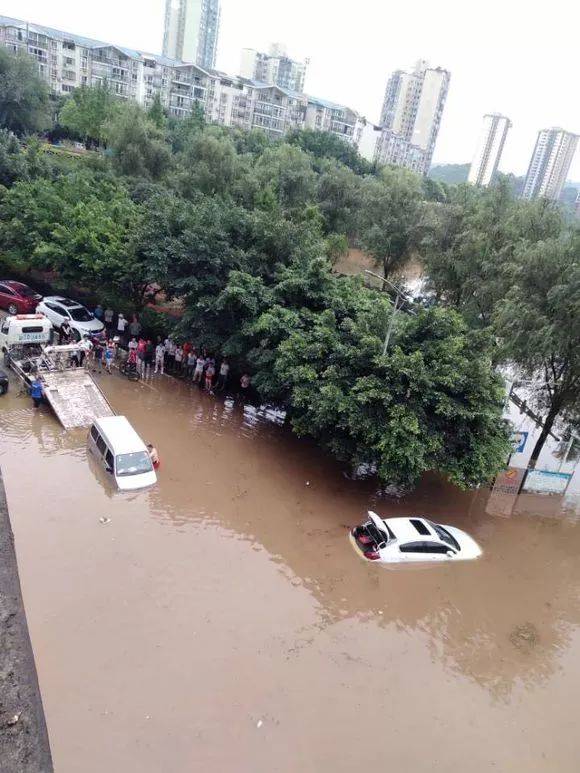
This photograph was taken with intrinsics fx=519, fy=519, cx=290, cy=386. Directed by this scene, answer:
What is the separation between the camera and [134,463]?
1416cm

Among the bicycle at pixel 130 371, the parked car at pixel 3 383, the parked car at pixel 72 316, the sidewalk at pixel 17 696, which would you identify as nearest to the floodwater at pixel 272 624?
the sidewalk at pixel 17 696

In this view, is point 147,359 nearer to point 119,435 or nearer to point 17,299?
point 17,299

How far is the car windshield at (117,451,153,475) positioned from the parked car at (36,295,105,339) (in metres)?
9.76

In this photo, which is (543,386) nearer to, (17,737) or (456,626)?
(456,626)

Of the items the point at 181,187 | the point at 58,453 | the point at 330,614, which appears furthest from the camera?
the point at 181,187

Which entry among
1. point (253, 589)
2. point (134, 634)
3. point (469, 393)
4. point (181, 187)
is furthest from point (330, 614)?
point (181, 187)

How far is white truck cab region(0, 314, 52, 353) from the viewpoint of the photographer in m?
19.0

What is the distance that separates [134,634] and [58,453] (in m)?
7.09

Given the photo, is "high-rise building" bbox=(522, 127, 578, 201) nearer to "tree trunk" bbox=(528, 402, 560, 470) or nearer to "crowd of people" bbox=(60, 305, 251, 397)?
"tree trunk" bbox=(528, 402, 560, 470)

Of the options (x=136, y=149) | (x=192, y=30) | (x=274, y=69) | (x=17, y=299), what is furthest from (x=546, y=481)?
(x=192, y=30)

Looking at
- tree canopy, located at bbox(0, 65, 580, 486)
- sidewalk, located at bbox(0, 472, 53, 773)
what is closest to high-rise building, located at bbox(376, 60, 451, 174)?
tree canopy, located at bbox(0, 65, 580, 486)

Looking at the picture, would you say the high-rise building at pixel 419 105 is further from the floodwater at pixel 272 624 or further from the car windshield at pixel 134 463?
the car windshield at pixel 134 463

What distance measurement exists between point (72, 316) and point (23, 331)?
3544mm

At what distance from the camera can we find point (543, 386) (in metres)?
18.1
